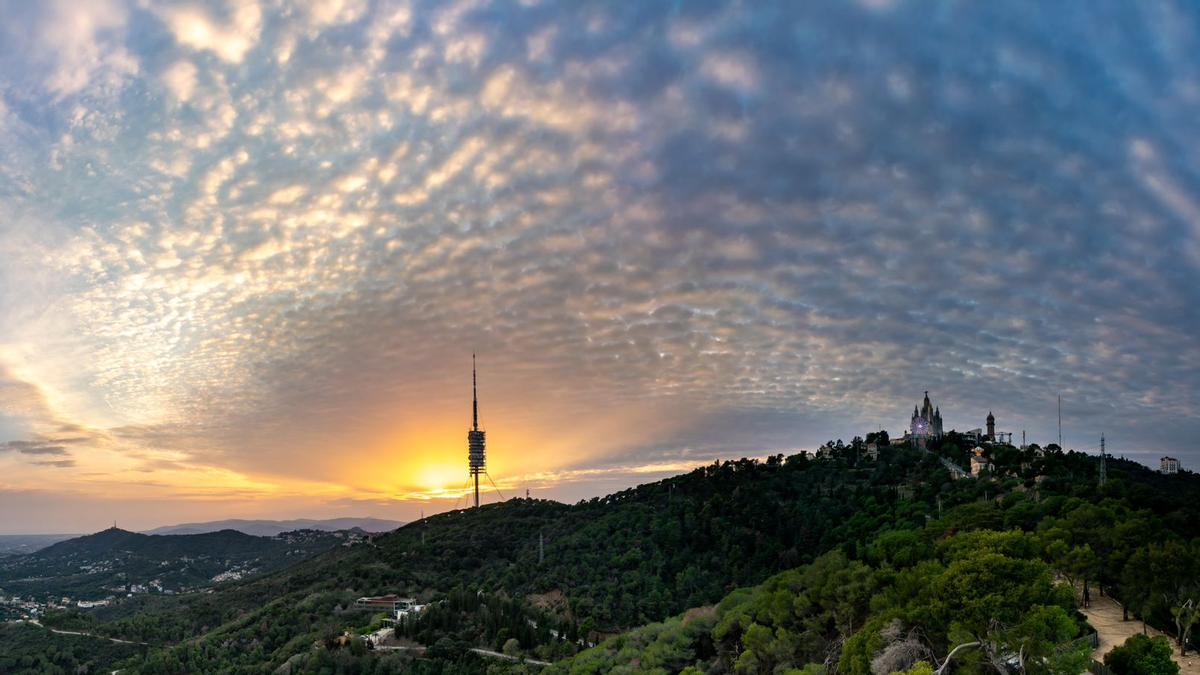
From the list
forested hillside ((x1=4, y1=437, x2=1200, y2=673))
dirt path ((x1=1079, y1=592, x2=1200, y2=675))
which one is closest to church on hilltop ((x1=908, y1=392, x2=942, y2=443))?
forested hillside ((x1=4, y1=437, x2=1200, y2=673))

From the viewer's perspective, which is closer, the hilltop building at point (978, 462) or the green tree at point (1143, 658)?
the green tree at point (1143, 658)

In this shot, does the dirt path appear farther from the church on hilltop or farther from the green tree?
the church on hilltop

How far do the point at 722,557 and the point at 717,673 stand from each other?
154 ft

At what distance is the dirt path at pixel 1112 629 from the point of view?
93.9 ft

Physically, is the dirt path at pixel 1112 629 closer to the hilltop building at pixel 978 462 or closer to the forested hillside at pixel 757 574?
the forested hillside at pixel 757 574

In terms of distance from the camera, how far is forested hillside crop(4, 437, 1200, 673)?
30828 mm

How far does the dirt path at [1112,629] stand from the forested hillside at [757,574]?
963mm

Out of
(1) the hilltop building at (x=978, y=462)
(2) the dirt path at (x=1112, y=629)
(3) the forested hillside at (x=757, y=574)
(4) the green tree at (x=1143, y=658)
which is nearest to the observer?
(4) the green tree at (x=1143, y=658)

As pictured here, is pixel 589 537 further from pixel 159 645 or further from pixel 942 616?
pixel 942 616

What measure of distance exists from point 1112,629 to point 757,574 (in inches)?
2031

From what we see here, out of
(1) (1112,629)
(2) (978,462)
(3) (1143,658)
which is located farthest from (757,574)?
(3) (1143,658)

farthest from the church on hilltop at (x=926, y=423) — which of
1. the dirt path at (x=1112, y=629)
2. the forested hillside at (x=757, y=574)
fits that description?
the dirt path at (x=1112, y=629)

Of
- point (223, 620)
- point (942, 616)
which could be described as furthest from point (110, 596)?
point (942, 616)

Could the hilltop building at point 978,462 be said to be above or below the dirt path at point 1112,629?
above
